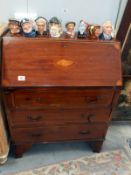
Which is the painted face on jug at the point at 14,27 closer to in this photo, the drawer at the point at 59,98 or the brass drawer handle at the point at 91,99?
the drawer at the point at 59,98

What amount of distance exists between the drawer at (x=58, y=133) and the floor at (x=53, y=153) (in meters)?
0.18

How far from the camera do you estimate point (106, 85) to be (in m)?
1.33

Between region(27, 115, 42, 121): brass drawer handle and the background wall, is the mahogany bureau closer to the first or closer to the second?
region(27, 115, 42, 121): brass drawer handle

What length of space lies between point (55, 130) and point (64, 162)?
312 mm

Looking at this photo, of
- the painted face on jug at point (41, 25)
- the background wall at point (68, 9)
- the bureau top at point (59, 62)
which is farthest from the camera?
the background wall at point (68, 9)

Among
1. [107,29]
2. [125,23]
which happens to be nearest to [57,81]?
[107,29]

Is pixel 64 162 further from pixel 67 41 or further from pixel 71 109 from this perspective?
pixel 67 41

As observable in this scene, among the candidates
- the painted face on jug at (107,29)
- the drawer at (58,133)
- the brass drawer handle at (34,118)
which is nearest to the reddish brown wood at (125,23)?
the painted face on jug at (107,29)

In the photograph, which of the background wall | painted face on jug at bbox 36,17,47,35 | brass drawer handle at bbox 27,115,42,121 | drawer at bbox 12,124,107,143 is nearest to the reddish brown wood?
the background wall

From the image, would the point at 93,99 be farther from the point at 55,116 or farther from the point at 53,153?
→ the point at 53,153

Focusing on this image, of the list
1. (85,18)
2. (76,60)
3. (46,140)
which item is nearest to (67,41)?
(76,60)

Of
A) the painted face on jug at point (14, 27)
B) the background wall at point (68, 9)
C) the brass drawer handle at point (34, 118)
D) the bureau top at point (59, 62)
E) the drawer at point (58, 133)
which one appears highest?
the background wall at point (68, 9)

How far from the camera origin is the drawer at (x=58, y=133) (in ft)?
5.02

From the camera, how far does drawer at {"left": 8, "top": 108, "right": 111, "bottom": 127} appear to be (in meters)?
1.42
